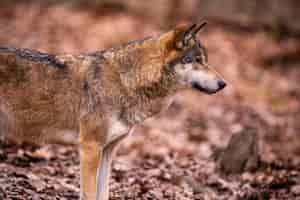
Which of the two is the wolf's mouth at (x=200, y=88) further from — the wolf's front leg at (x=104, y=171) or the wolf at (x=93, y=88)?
the wolf's front leg at (x=104, y=171)

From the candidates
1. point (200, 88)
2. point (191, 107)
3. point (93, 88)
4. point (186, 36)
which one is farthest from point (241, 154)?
point (191, 107)

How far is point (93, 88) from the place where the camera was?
5512 mm

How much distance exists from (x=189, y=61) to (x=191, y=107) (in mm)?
6212

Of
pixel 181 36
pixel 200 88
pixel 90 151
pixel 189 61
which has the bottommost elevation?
pixel 90 151

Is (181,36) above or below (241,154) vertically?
above

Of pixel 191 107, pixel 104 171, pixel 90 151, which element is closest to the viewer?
pixel 90 151

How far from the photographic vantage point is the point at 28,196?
6.20 metres

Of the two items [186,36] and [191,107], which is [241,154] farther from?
[191,107]

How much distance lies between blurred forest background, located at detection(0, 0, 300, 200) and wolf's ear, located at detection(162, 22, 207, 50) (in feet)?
7.27

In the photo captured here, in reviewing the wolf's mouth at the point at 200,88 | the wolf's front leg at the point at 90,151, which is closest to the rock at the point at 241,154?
the wolf's mouth at the point at 200,88

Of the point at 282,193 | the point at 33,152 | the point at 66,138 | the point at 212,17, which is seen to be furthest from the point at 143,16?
the point at 66,138

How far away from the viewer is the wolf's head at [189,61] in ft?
18.2

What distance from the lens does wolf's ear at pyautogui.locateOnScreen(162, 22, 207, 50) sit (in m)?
5.52

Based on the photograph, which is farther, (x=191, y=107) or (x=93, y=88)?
(x=191, y=107)
